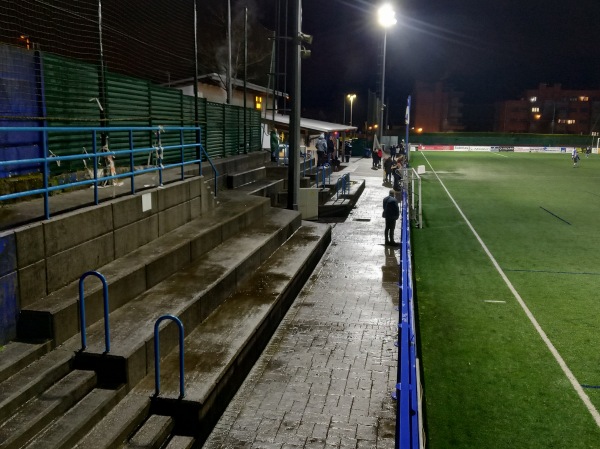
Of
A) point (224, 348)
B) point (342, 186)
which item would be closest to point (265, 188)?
point (342, 186)

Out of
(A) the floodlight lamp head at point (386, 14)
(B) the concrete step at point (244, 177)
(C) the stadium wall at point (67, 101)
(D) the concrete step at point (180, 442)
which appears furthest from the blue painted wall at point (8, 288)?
(A) the floodlight lamp head at point (386, 14)

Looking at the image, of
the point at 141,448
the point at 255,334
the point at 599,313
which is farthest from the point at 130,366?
the point at 599,313

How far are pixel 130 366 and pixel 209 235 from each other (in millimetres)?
4758

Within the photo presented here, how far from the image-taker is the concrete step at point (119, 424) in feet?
16.6

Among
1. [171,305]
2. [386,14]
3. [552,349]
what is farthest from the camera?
[386,14]

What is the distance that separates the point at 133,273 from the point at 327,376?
306 cm

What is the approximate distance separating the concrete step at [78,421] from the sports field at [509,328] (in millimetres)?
3636

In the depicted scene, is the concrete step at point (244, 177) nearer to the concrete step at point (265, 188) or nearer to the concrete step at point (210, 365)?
the concrete step at point (265, 188)

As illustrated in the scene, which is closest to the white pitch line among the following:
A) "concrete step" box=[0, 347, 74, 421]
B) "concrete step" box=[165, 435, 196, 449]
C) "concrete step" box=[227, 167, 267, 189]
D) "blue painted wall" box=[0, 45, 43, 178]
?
"concrete step" box=[165, 435, 196, 449]

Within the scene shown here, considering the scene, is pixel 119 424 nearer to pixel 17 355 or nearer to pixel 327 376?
pixel 17 355

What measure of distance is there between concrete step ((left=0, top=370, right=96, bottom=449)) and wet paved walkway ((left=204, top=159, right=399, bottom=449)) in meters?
1.47

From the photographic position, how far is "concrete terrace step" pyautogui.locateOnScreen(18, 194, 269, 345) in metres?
6.09

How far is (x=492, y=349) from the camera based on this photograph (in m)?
8.81

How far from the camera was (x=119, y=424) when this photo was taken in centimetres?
539
